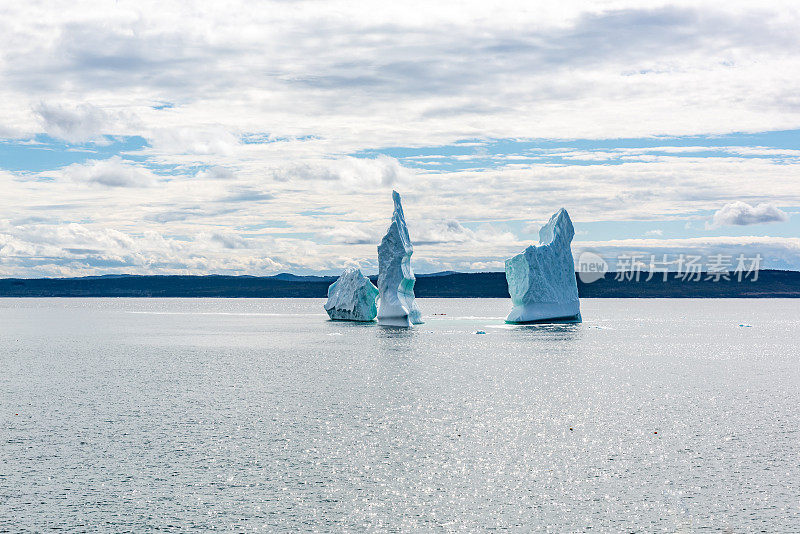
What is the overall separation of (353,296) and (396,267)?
489 inches

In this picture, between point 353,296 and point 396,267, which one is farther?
point 353,296

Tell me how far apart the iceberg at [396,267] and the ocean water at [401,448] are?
1930 centimetres

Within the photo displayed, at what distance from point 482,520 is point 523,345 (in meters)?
40.5

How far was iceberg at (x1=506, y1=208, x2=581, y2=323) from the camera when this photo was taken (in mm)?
58375

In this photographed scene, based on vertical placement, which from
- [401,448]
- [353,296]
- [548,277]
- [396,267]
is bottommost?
[401,448]

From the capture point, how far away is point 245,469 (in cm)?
1667

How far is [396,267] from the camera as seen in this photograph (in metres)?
58.8

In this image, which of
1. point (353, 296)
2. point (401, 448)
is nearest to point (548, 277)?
point (353, 296)

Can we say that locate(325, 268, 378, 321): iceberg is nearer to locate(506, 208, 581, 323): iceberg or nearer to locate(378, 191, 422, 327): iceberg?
locate(378, 191, 422, 327): iceberg

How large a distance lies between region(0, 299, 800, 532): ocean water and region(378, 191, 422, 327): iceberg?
1930cm

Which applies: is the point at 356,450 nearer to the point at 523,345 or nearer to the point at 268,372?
the point at 268,372

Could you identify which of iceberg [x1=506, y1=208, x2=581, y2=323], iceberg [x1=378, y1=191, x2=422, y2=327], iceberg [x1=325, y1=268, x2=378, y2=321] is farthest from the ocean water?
iceberg [x1=325, y1=268, x2=378, y2=321]

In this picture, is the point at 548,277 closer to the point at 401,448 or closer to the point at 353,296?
the point at 353,296

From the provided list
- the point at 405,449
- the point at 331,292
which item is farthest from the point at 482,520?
the point at 331,292
